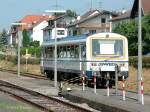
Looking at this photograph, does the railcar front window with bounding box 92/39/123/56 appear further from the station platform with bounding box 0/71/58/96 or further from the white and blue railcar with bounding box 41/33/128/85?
the station platform with bounding box 0/71/58/96

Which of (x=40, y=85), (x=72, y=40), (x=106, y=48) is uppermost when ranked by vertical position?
(x=72, y=40)

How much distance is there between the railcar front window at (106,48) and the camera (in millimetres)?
29516

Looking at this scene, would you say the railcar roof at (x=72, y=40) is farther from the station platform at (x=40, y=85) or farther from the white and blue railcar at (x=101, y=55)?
the station platform at (x=40, y=85)

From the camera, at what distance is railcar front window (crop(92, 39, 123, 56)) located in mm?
29516

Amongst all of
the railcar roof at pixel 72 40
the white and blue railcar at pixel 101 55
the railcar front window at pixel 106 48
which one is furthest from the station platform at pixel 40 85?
the railcar front window at pixel 106 48

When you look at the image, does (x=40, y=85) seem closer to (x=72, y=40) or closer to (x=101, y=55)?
(x=72, y=40)

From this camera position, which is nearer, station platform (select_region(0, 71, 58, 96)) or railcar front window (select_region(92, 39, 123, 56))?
station platform (select_region(0, 71, 58, 96))

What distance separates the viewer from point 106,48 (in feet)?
97.5

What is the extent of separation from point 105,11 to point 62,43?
3127 inches

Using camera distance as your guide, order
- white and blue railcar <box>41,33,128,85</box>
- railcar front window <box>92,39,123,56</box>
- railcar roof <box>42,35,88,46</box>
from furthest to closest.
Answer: railcar roof <box>42,35,88,46</box> → railcar front window <box>92,39,123,56</box> → white and blue railcar <box>41,33,128,85</box>

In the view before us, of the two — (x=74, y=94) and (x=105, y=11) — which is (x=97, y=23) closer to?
(x=105, y=11)

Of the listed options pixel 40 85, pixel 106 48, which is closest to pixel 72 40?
pixel 106 48

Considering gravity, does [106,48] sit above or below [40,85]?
above

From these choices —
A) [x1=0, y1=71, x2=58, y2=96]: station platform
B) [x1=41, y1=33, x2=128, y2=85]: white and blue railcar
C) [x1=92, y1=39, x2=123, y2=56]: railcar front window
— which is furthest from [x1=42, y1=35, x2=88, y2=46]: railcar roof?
[x1=0, y1=71, x2=58, y2=96]: station platform
